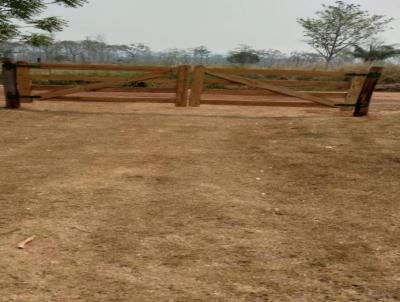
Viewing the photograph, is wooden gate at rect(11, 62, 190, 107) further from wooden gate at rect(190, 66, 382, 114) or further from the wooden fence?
wooden gate at rect(190, 66, 382, 114)

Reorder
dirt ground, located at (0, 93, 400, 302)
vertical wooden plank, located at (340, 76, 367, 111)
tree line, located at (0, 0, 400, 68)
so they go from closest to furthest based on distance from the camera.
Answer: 1. dirt ground, located at (0, 93, 400, 302)
2. vertical wooden plank, located at (340, 76, 367, 111)
3. tree line, located at (0, 0, 400, 68)

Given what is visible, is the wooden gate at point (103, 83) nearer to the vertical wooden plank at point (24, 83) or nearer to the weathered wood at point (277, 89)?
the vertical wooden plank at point (24, 83)

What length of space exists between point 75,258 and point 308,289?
5.11 ft

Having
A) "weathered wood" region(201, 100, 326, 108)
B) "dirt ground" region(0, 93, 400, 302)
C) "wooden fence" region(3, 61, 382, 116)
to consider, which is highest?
"wooden fence" region(3, 61, 382, 116)

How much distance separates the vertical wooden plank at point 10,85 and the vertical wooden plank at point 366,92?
7918 millimetres

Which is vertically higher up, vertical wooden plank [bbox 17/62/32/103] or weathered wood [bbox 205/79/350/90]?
weathered wood [bbox 205/79/350/90]

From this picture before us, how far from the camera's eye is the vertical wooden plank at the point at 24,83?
10.2m

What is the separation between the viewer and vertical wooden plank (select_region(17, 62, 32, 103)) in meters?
10.2

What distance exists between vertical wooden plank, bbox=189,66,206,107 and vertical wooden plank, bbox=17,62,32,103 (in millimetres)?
3820

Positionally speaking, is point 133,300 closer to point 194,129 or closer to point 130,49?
point 194,129

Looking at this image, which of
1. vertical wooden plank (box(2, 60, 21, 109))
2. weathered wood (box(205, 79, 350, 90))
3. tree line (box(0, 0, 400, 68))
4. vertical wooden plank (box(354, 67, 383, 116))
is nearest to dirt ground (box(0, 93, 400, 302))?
vertical wooden plank (box(354, 67, 383, 116))

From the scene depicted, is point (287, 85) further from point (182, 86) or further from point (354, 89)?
point (182, 86)

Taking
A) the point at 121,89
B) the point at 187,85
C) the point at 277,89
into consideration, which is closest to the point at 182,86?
the point at 187,85

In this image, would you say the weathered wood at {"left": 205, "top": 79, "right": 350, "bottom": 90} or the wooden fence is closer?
the wooden fence
